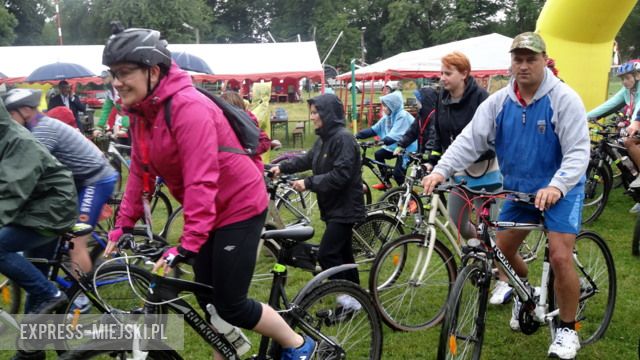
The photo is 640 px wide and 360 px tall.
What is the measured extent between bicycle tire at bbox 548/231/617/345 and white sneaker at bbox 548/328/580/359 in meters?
0.11

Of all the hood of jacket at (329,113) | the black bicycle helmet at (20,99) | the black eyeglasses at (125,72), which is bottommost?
the hood of jacket at (329,113)

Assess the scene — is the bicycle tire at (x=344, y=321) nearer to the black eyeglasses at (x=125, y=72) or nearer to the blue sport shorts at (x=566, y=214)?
the blue sport shorts at (x=566, y=214)

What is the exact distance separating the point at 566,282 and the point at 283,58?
16454mm

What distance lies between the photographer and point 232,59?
19391 mm

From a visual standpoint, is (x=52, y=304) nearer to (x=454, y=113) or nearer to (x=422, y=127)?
(x=454, y=113)

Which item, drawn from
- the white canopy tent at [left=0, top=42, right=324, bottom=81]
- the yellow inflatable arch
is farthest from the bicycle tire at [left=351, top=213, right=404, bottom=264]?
the white canopy tent at [left=0, top=42, right=324, bottom=81]

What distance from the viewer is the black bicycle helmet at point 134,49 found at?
2426mm

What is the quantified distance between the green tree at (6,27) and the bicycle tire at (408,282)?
56373 mm

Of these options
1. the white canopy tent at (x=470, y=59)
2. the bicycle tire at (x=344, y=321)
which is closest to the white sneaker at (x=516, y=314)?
the bicycle tire at (x=344, y=321)

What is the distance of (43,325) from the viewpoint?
3.72 m

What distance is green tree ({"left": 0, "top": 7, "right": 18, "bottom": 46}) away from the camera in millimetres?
51750

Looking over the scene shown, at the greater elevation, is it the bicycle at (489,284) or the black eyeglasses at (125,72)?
the black eyeglasses at (125,72)

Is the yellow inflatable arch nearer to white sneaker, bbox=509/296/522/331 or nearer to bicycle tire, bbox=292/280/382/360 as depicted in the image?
white sneaker, bbox=509/296/522/331

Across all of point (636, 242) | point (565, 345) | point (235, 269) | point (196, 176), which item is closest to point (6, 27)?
point (636, 242)
